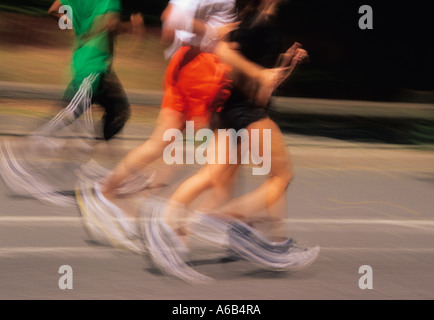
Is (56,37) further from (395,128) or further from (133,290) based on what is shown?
(133,290)

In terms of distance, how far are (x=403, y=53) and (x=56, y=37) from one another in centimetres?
958

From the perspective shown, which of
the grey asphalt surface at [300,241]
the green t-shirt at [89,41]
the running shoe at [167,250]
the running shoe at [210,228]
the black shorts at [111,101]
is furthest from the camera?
the black shorts at [111,101]

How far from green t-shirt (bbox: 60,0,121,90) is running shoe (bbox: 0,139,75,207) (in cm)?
91

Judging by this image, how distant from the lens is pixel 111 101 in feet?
22.8

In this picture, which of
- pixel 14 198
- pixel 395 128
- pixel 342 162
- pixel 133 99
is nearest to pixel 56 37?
pixel 133 99

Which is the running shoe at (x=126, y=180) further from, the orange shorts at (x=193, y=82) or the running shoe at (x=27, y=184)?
the orange shorts at (x=193, y=82)

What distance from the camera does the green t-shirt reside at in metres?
6.63

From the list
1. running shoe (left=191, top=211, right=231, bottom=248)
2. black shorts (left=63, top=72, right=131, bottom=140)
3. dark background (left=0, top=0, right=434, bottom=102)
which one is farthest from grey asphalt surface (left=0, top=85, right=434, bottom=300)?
dark background (left=0, top=0, right=434, bottom=102)

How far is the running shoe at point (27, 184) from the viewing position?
6.92 m

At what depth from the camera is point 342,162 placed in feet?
33.4

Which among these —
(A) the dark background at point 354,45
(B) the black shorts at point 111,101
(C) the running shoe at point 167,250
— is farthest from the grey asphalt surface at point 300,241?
(A) the dark background at point 354,45

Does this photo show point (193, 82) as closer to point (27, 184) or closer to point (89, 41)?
point (89, 41)

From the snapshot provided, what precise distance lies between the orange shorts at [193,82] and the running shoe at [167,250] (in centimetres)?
93

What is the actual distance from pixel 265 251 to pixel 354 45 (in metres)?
21.3
